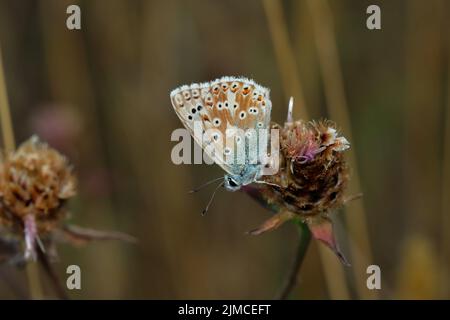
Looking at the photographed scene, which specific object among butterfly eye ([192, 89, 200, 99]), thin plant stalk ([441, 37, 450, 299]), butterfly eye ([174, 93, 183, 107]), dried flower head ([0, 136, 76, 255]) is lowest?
thin plant stalk ([441, 37, 450, 299])

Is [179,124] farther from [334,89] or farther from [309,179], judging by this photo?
[309,179]

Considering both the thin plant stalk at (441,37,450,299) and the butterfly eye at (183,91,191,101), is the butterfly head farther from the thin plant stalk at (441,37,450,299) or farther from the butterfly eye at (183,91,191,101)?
the thin plant stalk at (441,37,450,299)

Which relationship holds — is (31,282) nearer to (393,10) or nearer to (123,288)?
(123,288)

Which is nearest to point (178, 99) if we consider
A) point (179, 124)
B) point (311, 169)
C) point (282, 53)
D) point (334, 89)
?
point (311, 169)

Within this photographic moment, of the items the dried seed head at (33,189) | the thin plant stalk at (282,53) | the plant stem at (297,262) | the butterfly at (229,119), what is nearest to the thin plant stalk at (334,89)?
the thin plant stalk at (282,53)

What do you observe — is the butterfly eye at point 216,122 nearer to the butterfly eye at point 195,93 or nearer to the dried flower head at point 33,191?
the butterfly eye at point 195,93

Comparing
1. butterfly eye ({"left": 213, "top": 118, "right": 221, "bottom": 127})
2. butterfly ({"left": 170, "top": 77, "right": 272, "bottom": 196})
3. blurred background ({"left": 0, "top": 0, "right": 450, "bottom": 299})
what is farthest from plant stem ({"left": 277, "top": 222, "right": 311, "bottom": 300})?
blurred background ({"left": 0, "top": 0, "right": 450, "bottom": 299})
